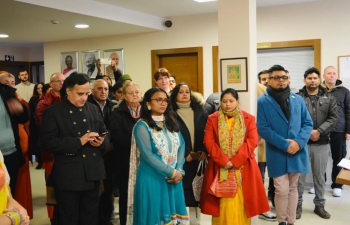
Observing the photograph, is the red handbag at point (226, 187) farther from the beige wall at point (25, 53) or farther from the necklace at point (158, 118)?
the beige wall at point (25, 53)

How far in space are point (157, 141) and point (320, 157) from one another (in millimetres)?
1982

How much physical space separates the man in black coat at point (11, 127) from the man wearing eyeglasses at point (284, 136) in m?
2.05

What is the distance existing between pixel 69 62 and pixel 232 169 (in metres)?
5.10

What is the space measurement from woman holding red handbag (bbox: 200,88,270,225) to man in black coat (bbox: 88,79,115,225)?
91cm

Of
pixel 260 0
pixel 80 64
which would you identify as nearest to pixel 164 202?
pixel 260 0

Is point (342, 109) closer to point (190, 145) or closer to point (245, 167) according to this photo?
point (245, 167)

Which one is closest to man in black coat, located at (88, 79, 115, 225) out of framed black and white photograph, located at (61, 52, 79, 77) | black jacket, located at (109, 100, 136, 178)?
black jacket, located at (109, 100, 136, 178)

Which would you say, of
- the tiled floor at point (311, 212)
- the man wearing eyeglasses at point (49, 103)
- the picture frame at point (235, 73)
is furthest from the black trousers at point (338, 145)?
the man wearing eyeglasses at point (49, 103)

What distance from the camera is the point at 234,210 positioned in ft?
10.1

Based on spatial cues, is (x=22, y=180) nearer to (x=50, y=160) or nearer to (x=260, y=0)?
(x=50, y=160)

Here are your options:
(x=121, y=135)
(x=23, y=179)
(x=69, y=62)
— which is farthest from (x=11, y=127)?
(x=69, y=62)

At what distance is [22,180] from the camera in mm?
3623

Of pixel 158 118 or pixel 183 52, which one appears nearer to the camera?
pixel 158 118

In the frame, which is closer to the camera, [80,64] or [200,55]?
[200,55]
